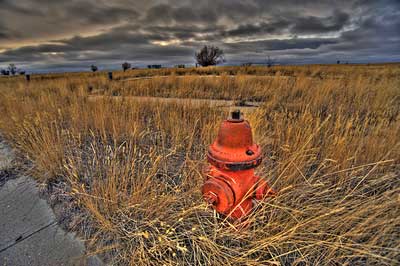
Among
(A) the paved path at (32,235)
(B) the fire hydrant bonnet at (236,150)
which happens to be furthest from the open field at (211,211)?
(B) the fire hydrant bonnet at (236,150)

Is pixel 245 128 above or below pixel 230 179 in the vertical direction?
A: above

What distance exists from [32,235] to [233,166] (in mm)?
1414

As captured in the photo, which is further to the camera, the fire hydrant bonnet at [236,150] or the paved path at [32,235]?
the paved path at [32,235]

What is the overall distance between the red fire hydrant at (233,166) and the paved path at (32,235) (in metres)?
0.79

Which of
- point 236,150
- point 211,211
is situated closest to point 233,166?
point 236,150

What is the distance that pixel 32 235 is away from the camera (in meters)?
1.35

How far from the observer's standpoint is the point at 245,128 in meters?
1.01

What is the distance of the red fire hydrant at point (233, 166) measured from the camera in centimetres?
98

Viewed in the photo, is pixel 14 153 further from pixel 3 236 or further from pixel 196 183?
pixel 196 183

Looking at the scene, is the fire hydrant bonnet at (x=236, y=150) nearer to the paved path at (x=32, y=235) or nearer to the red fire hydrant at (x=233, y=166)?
the red fire hydrant at (x=233, y=166)

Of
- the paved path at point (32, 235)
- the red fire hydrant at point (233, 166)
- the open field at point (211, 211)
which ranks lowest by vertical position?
the paved path at point (32, 235)

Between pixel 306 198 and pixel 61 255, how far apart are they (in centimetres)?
157

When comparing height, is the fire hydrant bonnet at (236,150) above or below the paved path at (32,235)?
above

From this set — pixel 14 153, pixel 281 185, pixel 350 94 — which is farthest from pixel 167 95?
pixel 281 185
